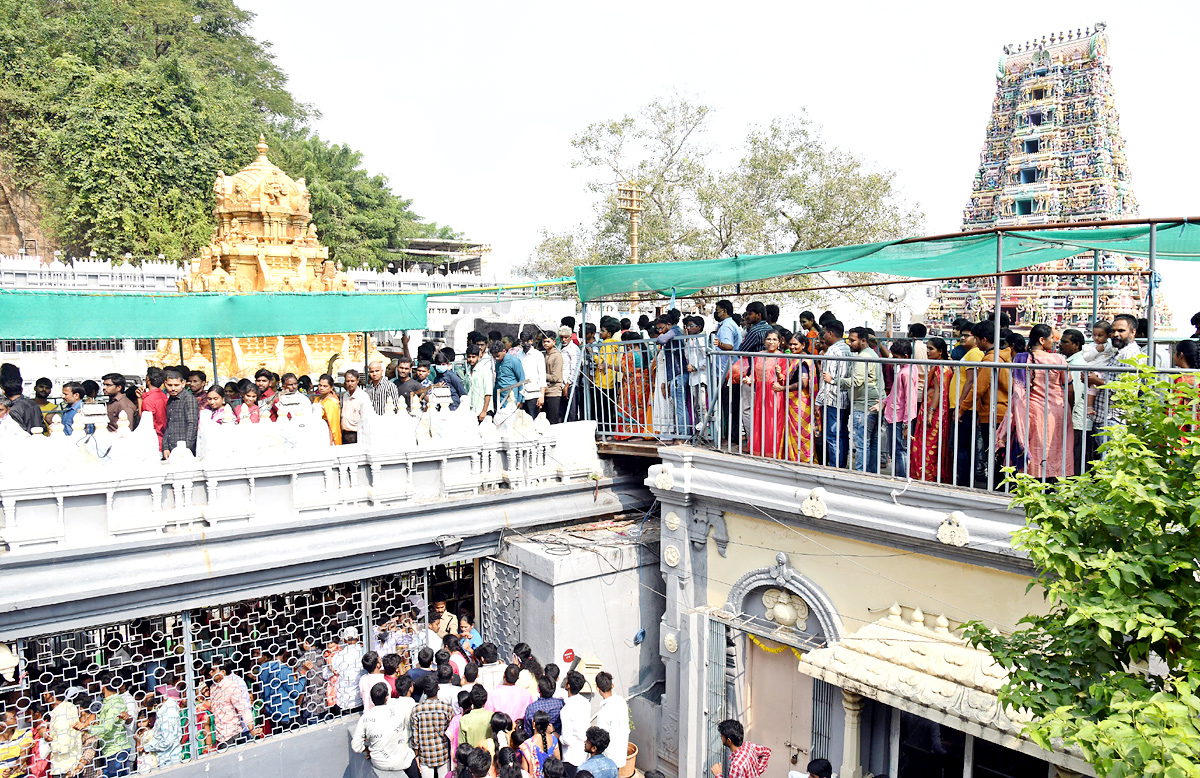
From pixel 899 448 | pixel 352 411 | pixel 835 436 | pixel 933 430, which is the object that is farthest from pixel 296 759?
pixel 933 430

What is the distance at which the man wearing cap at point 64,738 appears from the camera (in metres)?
7.08

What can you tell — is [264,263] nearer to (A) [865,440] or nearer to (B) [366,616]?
(B) [366,616]

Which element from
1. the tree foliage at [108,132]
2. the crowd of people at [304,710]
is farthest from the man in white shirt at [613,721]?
the tree foliage at [108,132]

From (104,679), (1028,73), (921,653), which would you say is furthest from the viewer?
(1028,73)

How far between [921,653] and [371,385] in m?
6.24

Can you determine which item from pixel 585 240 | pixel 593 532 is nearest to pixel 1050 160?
pixel 585 240

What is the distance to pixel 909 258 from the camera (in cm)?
816

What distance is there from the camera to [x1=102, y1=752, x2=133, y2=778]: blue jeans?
7.39 metres

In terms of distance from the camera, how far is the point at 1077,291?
2541 cm

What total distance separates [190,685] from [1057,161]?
2850 centimetres

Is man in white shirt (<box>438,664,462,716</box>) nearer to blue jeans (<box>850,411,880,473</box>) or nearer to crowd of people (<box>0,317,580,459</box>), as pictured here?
crowd of people (<box>0,317,580,459</box>)

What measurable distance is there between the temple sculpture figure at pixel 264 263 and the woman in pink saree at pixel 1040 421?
41.9ft

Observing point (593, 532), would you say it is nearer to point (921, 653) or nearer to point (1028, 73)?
point (921, 653)

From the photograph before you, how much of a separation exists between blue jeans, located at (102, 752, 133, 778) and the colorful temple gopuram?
77.9 feet
